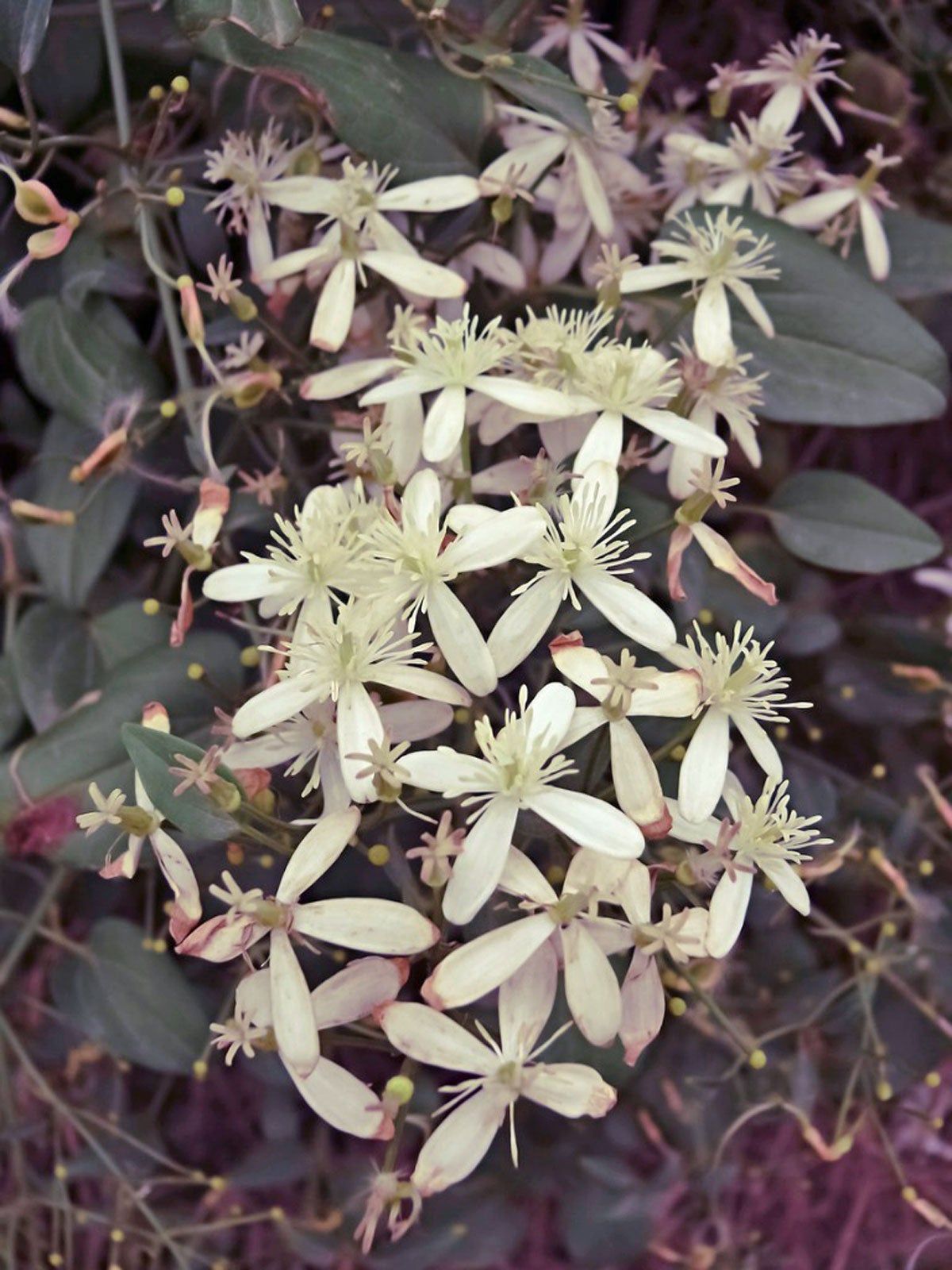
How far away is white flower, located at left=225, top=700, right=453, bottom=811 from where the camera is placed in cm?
39

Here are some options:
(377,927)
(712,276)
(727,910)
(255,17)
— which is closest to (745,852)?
(727,910)

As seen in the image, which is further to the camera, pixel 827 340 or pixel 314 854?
pixel 827 340

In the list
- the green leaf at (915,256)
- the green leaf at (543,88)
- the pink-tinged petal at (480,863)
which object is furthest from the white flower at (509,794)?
the green leaf at (915,256)

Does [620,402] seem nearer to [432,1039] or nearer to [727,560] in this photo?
[727,560]

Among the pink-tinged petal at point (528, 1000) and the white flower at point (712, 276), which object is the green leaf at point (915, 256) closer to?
the white flower at point (712, 276)

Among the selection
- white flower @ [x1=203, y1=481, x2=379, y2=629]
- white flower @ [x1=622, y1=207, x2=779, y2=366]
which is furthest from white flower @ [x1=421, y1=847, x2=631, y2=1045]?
white flower @ [x1=622, y1=207, x2=779, y2=366]

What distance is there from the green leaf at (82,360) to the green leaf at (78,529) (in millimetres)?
31

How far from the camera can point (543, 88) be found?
1.56 feet

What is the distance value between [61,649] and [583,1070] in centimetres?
35

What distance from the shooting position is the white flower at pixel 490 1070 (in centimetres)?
36

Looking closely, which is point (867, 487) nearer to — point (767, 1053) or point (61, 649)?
point (767, 1053)

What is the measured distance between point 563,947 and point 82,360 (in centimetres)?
37

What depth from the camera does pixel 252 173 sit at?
0.49 metres

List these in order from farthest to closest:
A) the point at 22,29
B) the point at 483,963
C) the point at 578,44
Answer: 1. the point at 578,44
2. the point at 22,29
3. the point at 483,963
